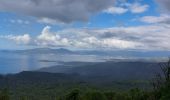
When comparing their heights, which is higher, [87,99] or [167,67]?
[167,67]

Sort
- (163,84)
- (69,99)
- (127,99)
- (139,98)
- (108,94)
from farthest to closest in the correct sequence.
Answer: (108,94) < (127,99) < (139,98) < (69,99) < (163,84)

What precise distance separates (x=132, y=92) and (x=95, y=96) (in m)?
12.6

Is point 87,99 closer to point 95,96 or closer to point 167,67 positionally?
point 95,96

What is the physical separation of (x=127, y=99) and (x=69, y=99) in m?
18.7

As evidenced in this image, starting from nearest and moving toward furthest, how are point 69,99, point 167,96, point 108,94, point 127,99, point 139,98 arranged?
point 167,96 < point 69,99 < point 139,98 < point 127,99 < point 108,94

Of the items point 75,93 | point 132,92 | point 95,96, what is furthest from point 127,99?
point 75,93

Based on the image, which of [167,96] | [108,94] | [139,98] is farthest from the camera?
[108,94]

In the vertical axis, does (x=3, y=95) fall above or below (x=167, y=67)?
below

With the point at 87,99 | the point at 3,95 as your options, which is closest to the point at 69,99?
the point at 87,99

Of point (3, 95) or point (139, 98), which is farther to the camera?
point (139, 98)

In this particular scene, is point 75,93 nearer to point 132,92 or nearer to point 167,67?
point 132,92

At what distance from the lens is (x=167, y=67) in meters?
50.8

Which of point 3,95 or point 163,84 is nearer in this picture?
point 163,84

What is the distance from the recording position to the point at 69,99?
71.7m
